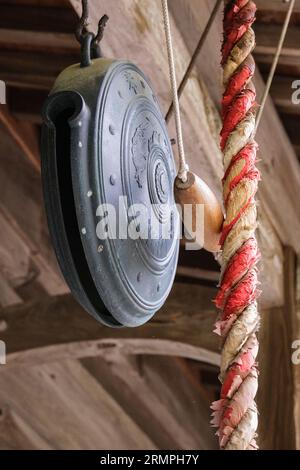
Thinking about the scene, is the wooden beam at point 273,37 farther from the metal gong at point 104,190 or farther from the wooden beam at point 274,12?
the metal gong at point 104,190

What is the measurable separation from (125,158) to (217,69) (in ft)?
2.78

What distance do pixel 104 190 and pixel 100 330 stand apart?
1.79 meters

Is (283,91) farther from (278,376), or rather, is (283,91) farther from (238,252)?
(238,252)

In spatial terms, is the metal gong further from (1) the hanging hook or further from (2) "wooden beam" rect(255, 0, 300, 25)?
(2) "wooden beam" rect(255, 0, 300, 25)

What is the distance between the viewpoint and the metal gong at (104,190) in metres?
1.29

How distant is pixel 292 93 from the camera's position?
7.89ft

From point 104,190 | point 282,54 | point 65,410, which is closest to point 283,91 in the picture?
point 282,54

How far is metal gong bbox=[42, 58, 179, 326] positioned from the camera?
4.24 feet

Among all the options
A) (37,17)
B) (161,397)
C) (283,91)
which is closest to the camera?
(283,91)

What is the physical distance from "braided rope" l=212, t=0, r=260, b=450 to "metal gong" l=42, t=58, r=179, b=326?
0.45ft

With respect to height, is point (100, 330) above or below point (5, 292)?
above

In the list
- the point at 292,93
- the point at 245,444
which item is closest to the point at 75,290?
the point at 245,444

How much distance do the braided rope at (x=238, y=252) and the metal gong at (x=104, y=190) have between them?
14 cm

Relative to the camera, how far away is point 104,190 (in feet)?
4.28
